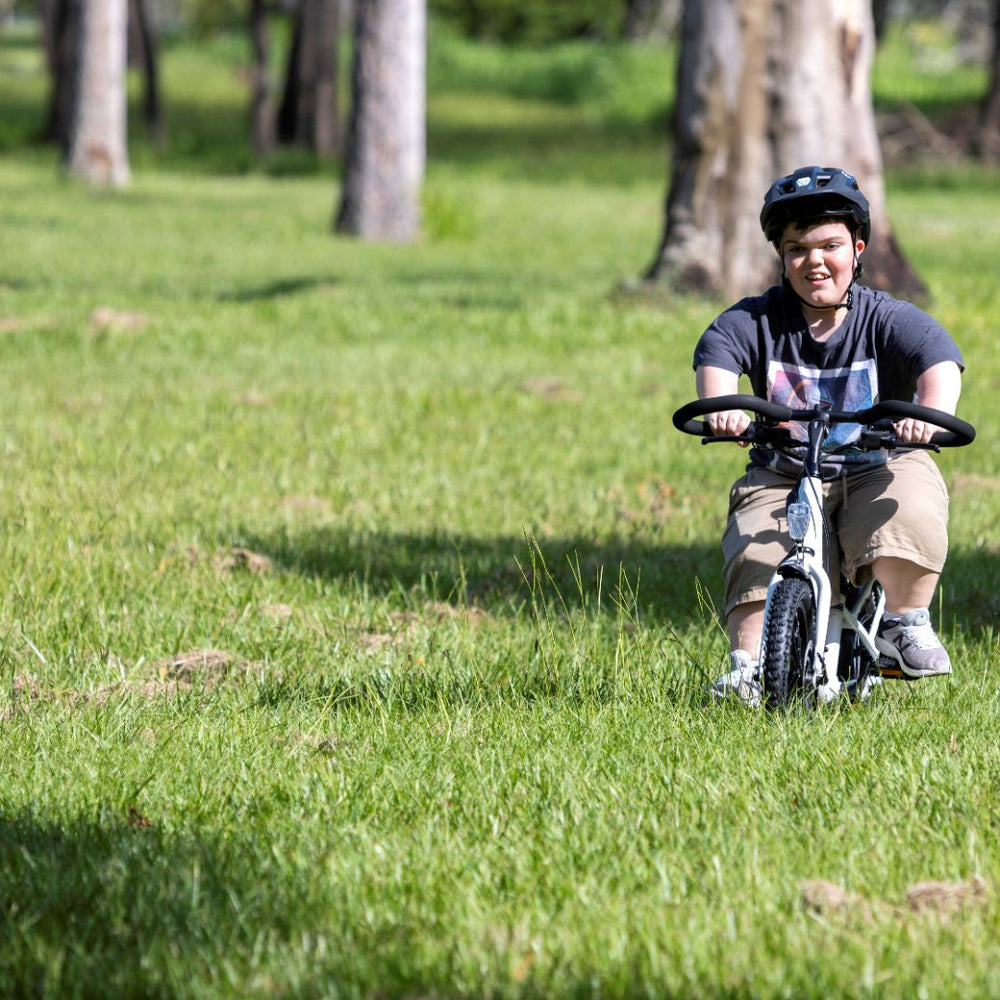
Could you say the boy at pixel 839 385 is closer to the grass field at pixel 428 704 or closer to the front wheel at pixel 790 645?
the front wheel at pixel 790 645

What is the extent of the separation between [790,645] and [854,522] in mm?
488

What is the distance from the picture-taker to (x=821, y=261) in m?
4.73

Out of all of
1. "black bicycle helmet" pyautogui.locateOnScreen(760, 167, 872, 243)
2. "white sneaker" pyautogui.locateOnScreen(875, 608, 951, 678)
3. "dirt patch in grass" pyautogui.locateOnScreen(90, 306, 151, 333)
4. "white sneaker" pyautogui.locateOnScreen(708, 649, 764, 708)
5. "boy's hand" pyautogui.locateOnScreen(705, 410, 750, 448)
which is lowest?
"white sneaker" pyautogui.locateOnScreen(708, 649, 764, 708)

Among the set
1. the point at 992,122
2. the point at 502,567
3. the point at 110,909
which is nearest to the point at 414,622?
the point at 502,567

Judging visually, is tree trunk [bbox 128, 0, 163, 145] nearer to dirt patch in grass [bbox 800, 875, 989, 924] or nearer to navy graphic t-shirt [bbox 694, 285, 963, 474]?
navy graphic t-shirt [bbox 694, 285, 963, 474]

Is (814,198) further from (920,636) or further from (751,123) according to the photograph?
(751,123)

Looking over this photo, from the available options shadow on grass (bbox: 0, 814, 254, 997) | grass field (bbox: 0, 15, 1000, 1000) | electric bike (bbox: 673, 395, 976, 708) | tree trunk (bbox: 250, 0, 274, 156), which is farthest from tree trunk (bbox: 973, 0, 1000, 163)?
shadow on grass (bbox: 0, 814, 254, 997)

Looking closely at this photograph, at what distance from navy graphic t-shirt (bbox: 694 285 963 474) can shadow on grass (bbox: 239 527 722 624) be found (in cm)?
134

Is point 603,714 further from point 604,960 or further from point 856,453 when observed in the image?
point 604,960

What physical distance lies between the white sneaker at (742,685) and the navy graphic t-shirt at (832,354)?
2.00 ft

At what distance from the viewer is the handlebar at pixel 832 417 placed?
13.9 feet

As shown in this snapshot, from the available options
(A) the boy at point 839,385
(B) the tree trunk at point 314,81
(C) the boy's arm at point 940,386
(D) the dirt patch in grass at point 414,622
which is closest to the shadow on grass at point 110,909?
(A) the boy at point 839,385

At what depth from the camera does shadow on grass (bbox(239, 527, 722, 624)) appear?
625cm

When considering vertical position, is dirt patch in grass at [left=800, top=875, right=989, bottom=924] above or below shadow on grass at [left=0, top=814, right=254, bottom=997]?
above
